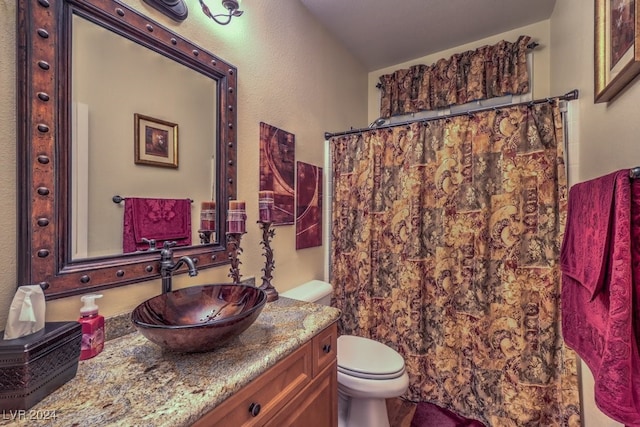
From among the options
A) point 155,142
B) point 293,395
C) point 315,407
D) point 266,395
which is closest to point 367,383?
point 315,407

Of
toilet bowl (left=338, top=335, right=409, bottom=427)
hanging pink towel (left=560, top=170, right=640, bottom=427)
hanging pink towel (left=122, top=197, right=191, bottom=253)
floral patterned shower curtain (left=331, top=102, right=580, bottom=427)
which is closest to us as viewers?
hanging pink towel (left=560, top=170, right=640, bottom=427)

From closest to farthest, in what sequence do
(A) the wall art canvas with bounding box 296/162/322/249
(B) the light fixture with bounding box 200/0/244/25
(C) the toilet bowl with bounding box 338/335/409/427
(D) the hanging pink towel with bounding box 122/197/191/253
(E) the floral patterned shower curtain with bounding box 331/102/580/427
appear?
(D) the hanging pink towel with bounding box 122/197/191/253 < (B) the light fixture with bounding box 200/0/244/25 < (C) the toilet bowl with bounding box 338/335/409/427 < (E) the floral patterned shower curtain with bounding box 331/102/580/427 < (A) the wall art canvas with bounding box 296/162/322/249

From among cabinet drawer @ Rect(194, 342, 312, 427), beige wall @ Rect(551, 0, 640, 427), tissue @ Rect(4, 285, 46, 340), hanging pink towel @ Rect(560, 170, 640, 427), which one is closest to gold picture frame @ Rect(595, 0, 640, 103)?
beige wall @ Rect(551, 0, 640, 427)

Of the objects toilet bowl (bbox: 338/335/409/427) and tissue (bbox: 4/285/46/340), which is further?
toilet bowl (bbox: 338/335/409/427)

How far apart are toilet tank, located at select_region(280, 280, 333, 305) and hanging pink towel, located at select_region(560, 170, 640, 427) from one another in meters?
1.19

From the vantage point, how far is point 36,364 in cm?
57

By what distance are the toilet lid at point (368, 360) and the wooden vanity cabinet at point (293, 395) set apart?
0.35m

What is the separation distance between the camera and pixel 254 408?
700mm

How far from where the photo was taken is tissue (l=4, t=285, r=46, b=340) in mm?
610

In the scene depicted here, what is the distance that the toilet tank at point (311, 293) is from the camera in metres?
1.62

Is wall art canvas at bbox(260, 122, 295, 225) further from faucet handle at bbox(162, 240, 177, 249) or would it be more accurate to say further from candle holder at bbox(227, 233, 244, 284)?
faucet handle at bbox(162, 240, 177, 249)

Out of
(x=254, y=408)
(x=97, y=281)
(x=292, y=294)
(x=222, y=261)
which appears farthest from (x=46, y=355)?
(x=292, y=294)

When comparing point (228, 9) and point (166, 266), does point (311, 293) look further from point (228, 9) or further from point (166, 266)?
point (228, 9)

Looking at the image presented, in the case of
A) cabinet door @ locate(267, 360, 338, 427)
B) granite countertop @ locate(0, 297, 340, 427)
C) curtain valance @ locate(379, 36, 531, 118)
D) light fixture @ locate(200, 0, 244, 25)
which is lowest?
cabinet door @ locate(267, 360, 338, 427)
